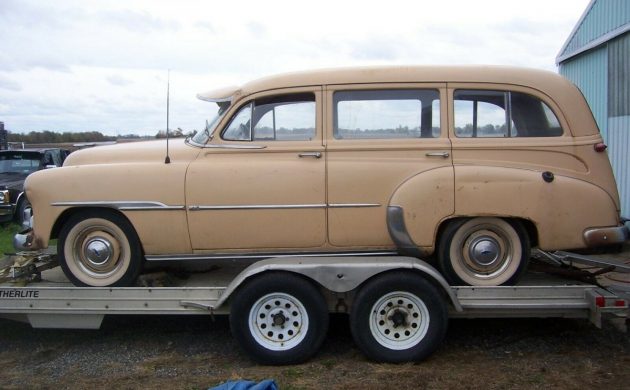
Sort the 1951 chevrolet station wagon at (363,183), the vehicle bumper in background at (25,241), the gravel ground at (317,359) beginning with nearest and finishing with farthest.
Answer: the gravel ground at (317,359) < the 1951 chevrolet station wagon at (363,183) < the vehicle bumper in background at (25,241)

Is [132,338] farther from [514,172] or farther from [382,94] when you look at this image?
[514,172]

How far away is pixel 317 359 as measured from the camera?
4.82m

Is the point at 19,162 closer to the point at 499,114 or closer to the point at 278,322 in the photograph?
the point at 278,322

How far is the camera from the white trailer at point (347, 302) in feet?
15.0

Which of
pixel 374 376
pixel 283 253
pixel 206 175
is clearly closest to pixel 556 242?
pixel 374 376

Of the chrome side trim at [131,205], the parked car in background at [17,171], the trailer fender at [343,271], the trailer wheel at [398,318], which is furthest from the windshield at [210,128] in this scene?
the parked car in background at [17,171]

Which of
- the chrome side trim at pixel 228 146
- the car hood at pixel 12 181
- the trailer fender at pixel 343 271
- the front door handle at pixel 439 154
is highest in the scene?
the chrome side trim at pixel 228 146

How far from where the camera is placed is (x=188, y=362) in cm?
486

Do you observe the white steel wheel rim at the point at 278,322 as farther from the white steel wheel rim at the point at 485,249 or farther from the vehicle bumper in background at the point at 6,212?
the vehicle bumper in background at the point at 6,212

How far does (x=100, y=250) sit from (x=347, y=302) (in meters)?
2.13

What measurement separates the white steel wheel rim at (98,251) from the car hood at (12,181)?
27.0 ft

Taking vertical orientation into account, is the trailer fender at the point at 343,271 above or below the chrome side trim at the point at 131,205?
below

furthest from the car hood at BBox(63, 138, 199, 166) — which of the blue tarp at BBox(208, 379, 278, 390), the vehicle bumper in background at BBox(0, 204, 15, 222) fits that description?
the vehicle bumper in background at BBox(0, 204, 15, 222)

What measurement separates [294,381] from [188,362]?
0.99 meters
